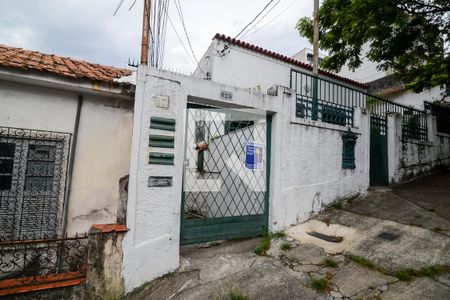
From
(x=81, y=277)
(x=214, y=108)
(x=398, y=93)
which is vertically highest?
(x=398, y=93)

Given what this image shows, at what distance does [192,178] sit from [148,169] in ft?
4.41

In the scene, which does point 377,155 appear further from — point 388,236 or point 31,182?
point 31,182

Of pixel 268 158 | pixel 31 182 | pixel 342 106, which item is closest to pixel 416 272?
pixel 268 158

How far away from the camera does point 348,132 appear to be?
623cm

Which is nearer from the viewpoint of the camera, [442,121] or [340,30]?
[340,30]

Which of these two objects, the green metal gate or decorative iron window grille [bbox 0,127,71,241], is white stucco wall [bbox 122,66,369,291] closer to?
the green metal gate

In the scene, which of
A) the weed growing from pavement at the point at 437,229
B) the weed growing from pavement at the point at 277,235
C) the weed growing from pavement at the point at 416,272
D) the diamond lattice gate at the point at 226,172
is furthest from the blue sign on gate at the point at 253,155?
the weed growing from pavement at the point at 437,229

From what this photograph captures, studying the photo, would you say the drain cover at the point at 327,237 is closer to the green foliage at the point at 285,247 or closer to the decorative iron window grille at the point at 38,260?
the green foliage at the point at 285,247

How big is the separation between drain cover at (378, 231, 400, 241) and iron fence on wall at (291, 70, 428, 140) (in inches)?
107

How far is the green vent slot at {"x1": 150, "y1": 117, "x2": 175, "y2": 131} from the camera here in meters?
3.78

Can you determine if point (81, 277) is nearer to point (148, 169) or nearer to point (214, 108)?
point (148, 169)

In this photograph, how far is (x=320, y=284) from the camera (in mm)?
3182

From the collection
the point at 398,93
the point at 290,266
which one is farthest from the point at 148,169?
the point at 398,93

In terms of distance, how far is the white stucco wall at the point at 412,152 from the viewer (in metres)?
7.16
